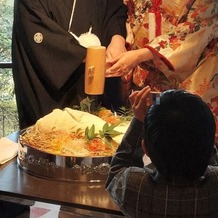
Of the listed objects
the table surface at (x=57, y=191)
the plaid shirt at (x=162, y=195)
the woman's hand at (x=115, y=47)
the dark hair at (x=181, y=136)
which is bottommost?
the table surface at (x=57, y=191)

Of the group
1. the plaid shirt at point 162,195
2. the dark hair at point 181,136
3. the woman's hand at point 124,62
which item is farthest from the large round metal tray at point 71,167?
the woman's hand at point 124,62

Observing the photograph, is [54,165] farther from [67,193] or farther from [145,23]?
[145,23]

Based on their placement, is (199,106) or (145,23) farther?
(145,23)

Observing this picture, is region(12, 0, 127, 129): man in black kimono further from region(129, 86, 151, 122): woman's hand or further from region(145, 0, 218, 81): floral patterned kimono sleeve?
region(129, 86, 151, 122): woman's hand

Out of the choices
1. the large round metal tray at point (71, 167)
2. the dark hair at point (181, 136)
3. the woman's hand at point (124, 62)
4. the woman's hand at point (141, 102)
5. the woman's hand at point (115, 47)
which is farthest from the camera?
the woman's hand at point (115, 47)

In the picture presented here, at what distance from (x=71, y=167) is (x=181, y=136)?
1.37 feet

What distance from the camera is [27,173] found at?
4.31 feet


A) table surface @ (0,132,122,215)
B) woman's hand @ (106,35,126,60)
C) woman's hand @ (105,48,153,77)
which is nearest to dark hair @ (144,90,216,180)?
table surface @ (0,132,122,215)

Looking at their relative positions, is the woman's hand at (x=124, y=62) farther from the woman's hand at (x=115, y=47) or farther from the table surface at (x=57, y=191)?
the table surface at (x=57, y=191)

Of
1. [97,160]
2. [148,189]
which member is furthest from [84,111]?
[148,189]

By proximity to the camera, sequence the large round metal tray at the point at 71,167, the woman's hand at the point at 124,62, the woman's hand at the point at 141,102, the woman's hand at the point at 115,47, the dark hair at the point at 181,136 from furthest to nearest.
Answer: the woman's hand at the point at 115,47, the woman's hand at the point at 124,62, the large round metal tray at the point at 71,167, the woman's hand at the point at 141,102, the dark hair at the point at 181,136

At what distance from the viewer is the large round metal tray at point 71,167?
1.25 m

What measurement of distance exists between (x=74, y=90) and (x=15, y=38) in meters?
0.32

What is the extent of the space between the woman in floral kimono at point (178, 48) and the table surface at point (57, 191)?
1.80ft
